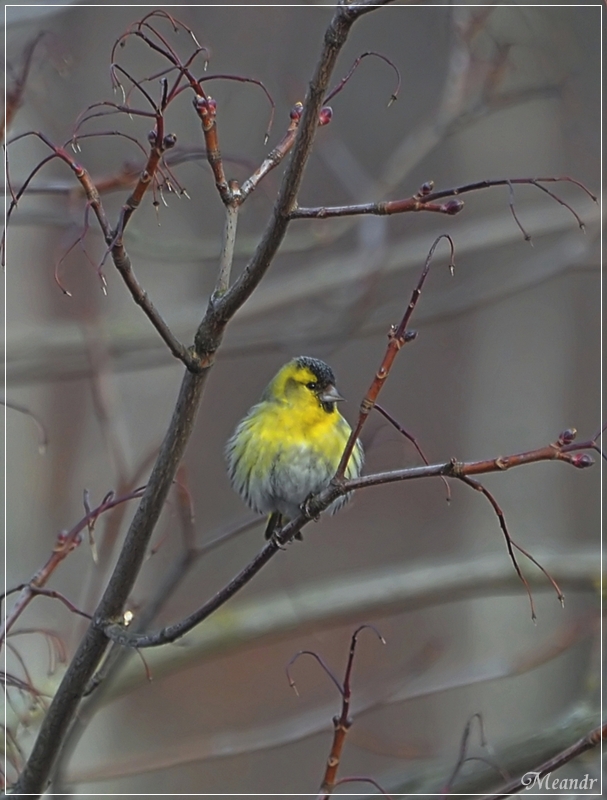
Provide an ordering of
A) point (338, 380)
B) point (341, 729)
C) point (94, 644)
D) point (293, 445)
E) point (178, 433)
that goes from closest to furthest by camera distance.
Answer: point (341, 729)
point (178, 433)
point (94, 644)
point (293, 445)
point (338, 380)

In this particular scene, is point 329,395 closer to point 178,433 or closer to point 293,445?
point 293,445

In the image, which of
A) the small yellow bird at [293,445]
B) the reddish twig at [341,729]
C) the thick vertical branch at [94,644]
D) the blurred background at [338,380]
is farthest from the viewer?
the blurred background at [338,380]

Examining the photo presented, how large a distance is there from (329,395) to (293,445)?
18 cm

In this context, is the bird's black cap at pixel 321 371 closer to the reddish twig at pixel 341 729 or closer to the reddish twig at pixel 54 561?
the reddish twig at pixel 54 561

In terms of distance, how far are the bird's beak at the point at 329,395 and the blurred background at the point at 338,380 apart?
0.47 ft

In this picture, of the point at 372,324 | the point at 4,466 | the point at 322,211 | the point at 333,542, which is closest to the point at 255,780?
the point at 333,542

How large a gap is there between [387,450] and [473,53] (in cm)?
169

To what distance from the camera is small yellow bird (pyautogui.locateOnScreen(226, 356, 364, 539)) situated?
281 centimetres

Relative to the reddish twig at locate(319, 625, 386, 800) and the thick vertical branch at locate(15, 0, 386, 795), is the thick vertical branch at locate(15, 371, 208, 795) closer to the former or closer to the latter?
the thick vertical branch at locate(15, 0, 386, 795)

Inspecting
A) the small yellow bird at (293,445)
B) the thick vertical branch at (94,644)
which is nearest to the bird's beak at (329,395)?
the small yellow bird at (293,445)

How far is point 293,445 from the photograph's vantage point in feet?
9.29

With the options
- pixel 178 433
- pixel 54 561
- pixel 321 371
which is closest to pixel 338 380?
pixel 321 371

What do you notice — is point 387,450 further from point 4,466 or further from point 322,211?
point 4,466

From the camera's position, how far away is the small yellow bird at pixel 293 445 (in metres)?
2.81
